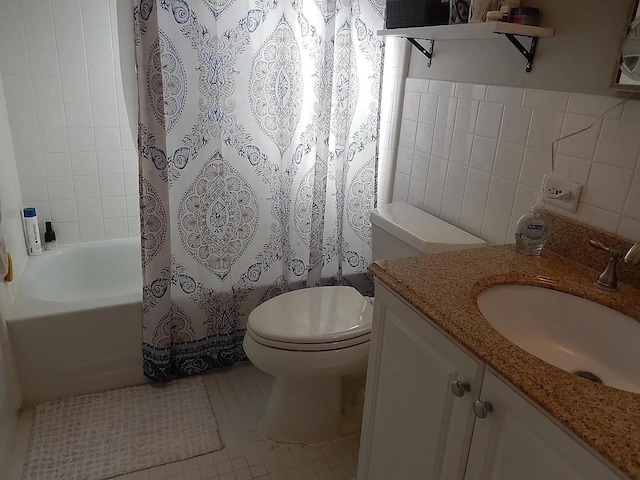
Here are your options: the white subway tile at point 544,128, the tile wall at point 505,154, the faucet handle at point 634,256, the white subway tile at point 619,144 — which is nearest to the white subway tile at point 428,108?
the tile wall at point 505,154

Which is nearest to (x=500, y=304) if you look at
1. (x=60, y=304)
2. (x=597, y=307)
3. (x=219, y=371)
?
(x=597, y=307)

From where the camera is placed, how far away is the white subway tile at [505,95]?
56.4 inches

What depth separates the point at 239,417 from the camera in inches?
74.5

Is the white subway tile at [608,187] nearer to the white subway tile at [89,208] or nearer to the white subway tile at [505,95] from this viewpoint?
the white subway tile at [505,95]

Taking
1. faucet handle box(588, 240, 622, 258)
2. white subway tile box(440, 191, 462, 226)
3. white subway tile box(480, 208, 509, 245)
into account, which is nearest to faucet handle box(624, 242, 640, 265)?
faucet handle box(588, 240, 622, 258)

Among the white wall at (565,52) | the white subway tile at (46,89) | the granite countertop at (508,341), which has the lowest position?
the granite countertop at (508,341)

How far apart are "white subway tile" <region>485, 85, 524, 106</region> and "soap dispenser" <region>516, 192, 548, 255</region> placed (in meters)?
0.34

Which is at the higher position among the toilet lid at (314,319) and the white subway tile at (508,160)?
the white subway tile at (508,160)

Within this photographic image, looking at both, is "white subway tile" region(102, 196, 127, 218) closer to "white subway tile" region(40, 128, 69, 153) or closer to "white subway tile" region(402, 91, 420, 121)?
"white subway tile" region(40, 128, 69, 153)

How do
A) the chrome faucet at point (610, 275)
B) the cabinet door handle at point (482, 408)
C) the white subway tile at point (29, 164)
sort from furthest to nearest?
the white subway tile at point (29, 164)
the chrome faucet at point (610, 275)
the cabinet door handle at point (482, 408)

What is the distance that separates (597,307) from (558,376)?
375 millimetres

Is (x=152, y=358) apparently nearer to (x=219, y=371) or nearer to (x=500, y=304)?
(x=219, y=371)

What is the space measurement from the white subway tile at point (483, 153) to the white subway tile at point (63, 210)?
76.2 inches

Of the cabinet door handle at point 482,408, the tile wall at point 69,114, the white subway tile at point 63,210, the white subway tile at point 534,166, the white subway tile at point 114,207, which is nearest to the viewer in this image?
the cabinet door handle at point 482,408
